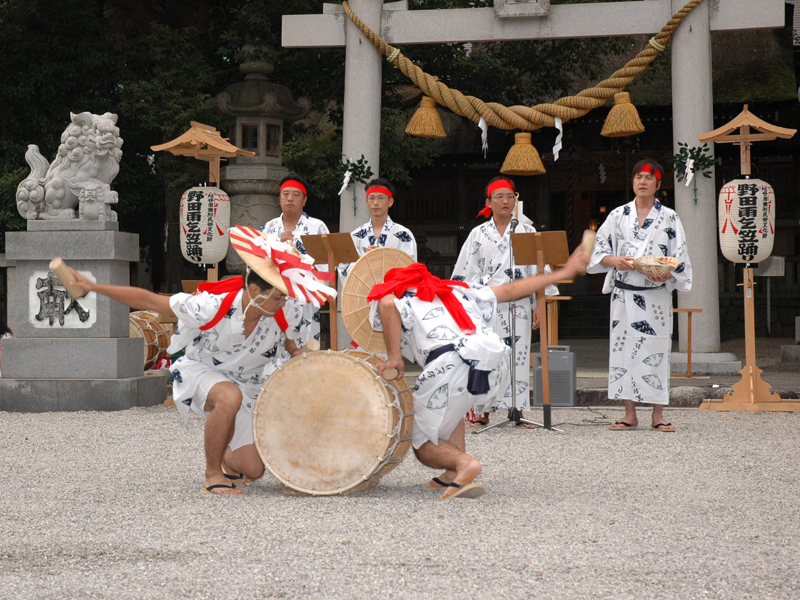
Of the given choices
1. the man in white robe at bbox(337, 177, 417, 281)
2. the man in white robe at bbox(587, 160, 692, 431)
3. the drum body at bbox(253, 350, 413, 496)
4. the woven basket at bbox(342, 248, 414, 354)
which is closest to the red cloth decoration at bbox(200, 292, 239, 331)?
the drum body at bbox(253, 350, 413, 496)

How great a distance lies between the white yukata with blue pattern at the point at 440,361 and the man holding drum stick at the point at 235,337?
13.5 inches

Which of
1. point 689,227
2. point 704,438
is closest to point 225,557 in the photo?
point 704,438

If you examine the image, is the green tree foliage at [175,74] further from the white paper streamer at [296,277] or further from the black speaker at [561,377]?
the white paper streamer at [296,277]

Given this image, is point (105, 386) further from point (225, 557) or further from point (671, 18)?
point (671, 18)

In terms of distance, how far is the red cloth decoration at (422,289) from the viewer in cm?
382

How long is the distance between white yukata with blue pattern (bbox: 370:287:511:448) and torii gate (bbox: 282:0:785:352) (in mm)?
5859

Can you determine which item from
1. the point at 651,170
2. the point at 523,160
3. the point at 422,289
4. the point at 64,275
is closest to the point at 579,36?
the point at 523,160

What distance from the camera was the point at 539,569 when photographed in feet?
9.16

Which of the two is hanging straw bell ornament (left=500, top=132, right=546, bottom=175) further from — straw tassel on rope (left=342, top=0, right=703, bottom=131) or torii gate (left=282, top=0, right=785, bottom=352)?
torii gate (left=282, top=0, right=785, bottom=352)

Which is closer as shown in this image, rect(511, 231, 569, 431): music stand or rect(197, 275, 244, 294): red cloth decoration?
rect(197, 275, 244, 294): red cloth decoration

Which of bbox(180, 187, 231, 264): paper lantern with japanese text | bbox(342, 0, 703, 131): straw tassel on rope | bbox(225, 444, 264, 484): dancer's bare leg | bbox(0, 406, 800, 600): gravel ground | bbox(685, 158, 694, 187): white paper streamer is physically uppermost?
bbox(342, 0, 703, 131): straw tassel on rope

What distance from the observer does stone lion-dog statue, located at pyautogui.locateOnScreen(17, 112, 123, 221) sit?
7.33m

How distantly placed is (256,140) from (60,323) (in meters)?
4.19

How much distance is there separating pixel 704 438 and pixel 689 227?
411 cm
